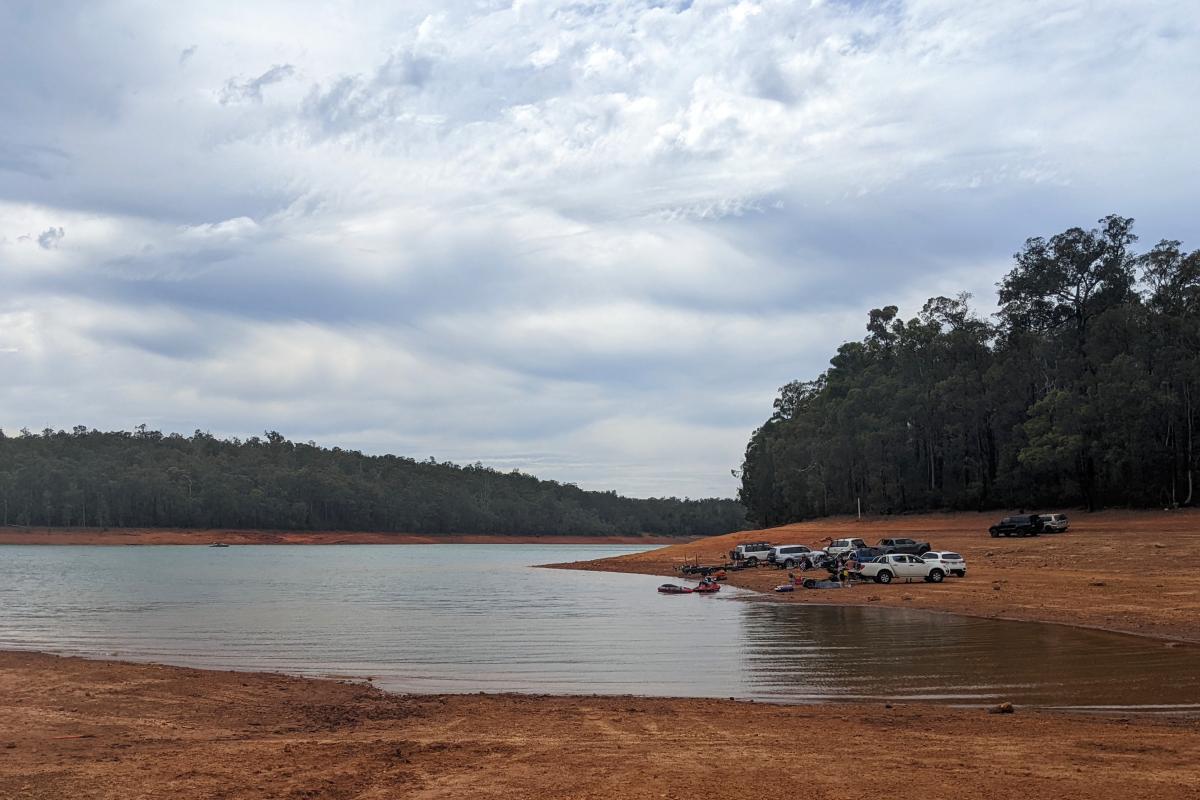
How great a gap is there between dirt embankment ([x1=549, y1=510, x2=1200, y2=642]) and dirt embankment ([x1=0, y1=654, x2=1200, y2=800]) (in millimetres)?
15148

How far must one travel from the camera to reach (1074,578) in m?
42.0

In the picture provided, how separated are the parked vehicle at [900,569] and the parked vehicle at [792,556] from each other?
12.0 meters

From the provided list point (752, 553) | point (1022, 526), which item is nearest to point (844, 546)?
point (752, 553)

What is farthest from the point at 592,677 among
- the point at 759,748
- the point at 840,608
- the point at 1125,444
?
the point at 1125,444

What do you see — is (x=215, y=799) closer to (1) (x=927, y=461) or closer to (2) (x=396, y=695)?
(2) (x=396, y=695)

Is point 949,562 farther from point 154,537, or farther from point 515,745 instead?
point 154,537

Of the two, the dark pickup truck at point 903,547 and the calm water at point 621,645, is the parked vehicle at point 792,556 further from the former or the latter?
the calm water at point 621,645

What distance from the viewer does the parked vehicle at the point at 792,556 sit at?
61219 mm

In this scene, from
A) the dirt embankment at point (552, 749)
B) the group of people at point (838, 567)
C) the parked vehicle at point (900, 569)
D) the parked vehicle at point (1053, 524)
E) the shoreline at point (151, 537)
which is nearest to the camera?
the dirt embankment at point (552, 749)

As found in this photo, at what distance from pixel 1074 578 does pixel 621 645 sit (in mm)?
24196

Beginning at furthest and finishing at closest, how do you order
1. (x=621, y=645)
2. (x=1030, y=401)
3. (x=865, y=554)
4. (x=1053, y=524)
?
(x=1030, y=401), (x=1053, y=524), (x=865, y=554), (x=621, y=645)

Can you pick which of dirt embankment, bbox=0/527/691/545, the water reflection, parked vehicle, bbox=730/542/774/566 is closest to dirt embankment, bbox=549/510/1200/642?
the water reflection

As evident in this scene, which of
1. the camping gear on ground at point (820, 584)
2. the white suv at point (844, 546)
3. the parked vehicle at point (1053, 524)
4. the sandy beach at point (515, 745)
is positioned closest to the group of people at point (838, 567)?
the camping gear on ground at point (820, 584)

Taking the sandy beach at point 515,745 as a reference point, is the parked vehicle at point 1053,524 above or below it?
above
